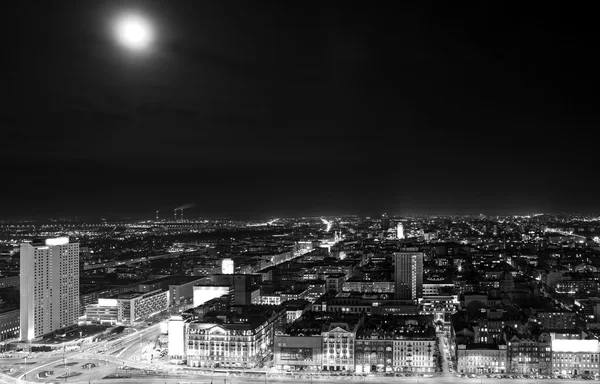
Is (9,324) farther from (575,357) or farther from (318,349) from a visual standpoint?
(575,357)

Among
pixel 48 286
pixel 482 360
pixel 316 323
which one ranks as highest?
pixel 48 286

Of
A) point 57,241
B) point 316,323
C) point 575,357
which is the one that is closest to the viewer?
point 575,357

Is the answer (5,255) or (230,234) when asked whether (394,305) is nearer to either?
(5,255)

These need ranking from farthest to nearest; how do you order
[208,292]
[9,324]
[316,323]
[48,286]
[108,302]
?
[208,292]
[108,302]
[48,286]
[9,324]
[316,323]

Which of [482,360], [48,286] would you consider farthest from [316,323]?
[48,286]

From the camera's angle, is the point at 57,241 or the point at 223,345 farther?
the point at 57,241

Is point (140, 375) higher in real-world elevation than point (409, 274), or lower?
lower

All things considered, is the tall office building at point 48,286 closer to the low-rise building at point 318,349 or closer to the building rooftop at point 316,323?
the building rooftop at point 316,323
